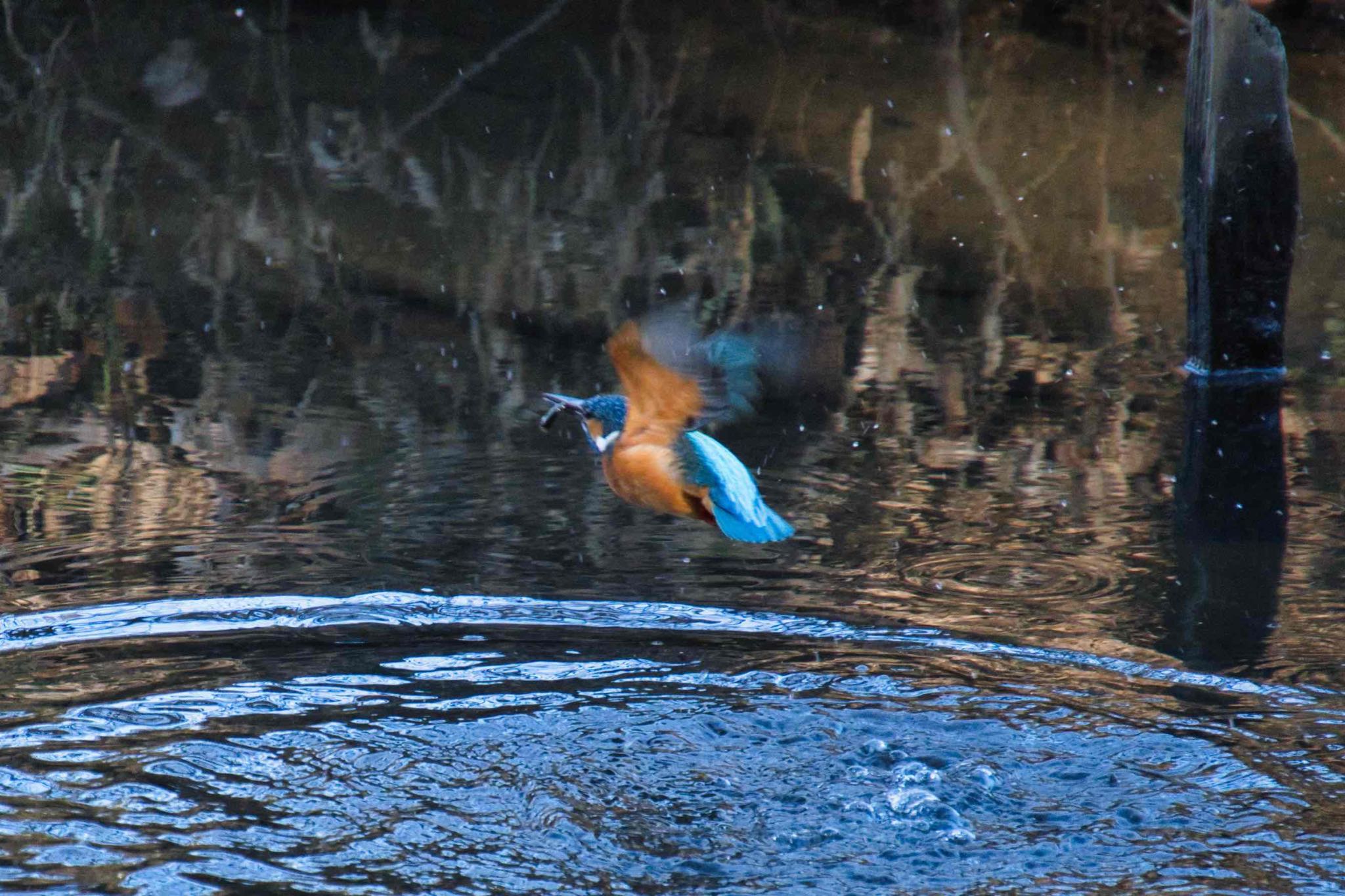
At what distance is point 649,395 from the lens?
3.71 meters

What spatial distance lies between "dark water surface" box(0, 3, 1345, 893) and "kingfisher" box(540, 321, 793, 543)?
467 millimetres

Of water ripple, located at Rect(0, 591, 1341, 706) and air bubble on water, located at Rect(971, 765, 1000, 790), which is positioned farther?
water ripple, located at Rect(0, 591, 1341, 706)

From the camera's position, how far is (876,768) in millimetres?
3643

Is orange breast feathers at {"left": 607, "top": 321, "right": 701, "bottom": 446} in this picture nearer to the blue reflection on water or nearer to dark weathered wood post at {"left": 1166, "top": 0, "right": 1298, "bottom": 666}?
the blue reflection on water

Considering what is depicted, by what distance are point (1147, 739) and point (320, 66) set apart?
9174mm

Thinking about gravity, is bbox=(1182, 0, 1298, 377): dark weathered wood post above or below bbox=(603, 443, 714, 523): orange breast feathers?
above

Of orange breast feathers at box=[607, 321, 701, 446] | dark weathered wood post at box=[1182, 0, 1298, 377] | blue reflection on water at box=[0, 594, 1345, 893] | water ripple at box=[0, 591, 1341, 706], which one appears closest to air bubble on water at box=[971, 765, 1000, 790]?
blue reflection on water at box=[0, 594, 1345, 893]

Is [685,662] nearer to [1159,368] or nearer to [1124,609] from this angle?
[1124,609]

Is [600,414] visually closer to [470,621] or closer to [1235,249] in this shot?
[470,621]

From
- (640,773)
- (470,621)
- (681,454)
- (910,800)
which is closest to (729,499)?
(681,454)

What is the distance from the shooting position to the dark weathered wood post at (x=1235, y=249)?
18.8 ft

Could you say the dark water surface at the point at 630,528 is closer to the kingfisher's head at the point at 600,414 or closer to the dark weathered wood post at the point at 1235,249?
the dark weathered wood post at the point at 1235,249

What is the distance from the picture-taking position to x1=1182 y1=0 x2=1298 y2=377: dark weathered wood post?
20.0 feet

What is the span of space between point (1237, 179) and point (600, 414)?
10.7ft
